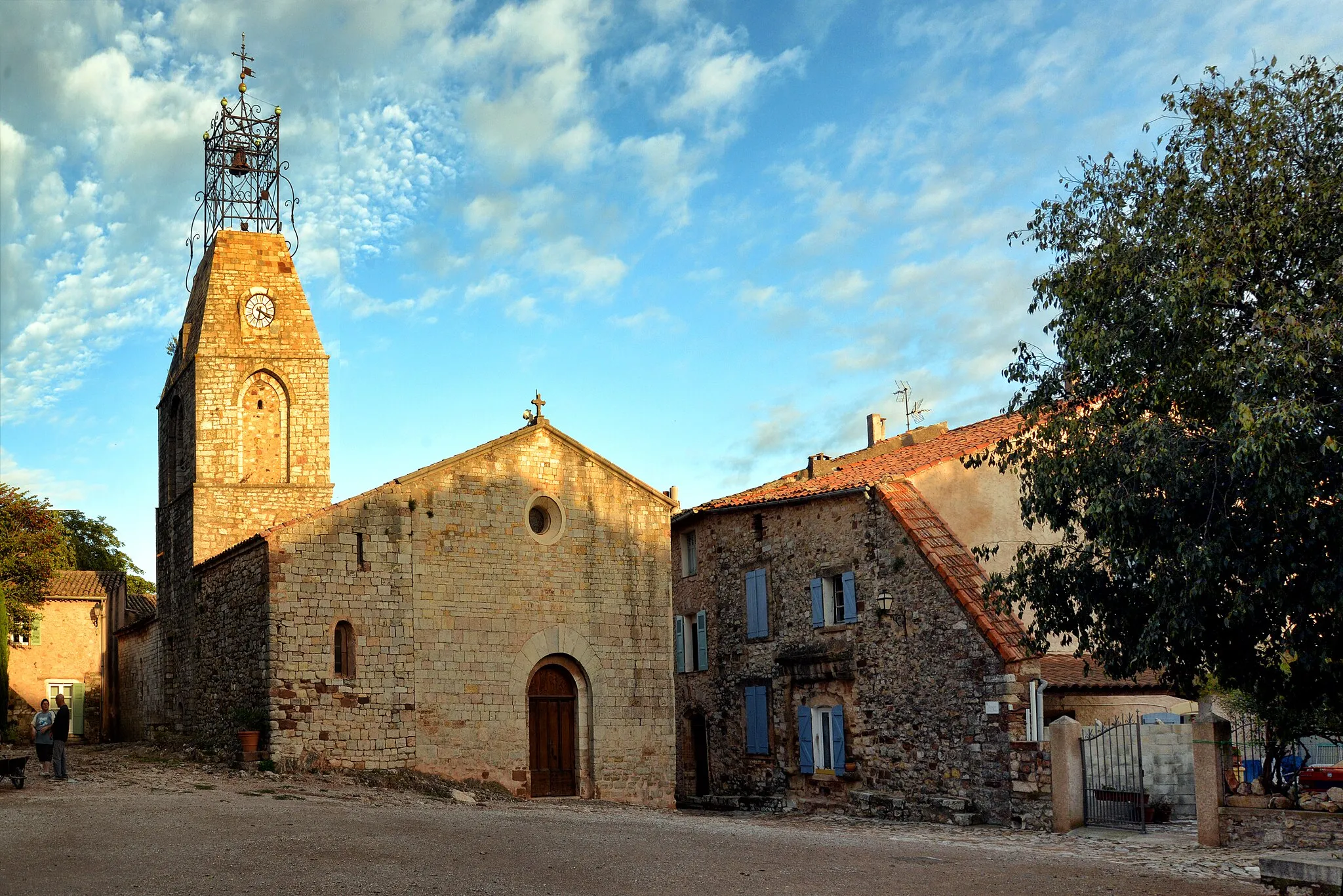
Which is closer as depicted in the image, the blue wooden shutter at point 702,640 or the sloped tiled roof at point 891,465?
the sloped tiled roof at point 891,465

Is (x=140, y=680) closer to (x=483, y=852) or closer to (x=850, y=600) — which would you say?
(x=850, y=600)

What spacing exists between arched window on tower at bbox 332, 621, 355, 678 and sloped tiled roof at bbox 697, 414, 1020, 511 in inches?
360

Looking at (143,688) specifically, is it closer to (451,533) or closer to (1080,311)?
(451,533)

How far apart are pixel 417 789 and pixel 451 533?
15.1 ft

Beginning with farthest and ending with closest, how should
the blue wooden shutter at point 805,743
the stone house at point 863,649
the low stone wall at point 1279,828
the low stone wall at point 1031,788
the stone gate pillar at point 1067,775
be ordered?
the blue wooden shutter at point 805,743 < the stone house at point 863,649 < the low stone wall at point 1031,788 < the stone gate pillar at point 1067,775 < the low stone wall at point 1279,828

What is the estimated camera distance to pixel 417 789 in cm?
2105

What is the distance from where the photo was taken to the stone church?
70.4ft

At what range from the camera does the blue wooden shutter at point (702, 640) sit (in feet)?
94.3

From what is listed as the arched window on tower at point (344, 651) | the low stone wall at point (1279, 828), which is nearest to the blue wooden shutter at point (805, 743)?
the arched window on tower at point (344, 651)

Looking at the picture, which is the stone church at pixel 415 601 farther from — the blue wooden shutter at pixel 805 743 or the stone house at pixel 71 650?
the stone house at pixel 71 650

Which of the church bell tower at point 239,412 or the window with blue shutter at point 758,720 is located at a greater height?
the church bell tower at point 239,412

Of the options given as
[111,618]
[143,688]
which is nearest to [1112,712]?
[143,688]

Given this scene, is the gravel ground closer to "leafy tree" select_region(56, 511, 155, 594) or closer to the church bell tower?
the church bell tower

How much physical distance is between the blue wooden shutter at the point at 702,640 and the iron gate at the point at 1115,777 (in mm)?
10511
